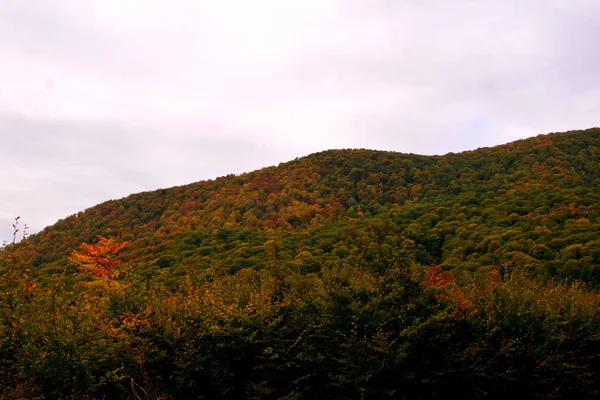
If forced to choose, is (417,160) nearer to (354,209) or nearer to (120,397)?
(354,209)

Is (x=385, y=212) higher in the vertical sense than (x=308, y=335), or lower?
higher

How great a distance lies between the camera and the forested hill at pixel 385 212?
1266 inches

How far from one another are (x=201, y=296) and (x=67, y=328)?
160 inches

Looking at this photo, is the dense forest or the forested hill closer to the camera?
the dense forest

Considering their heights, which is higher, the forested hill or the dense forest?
the forested hill

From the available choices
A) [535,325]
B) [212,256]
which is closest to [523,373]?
[535,325]

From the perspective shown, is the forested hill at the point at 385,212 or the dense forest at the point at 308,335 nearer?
the dense forest at the point at 308,335

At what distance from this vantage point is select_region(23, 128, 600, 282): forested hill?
32.2m

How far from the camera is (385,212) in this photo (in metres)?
51.5

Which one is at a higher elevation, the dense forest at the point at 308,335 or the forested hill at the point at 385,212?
the forested hill at the point at 385,212

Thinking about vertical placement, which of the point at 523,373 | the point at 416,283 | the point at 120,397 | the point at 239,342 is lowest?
the point at 523,373

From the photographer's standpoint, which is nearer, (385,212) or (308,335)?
(308,335)

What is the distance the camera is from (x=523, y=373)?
12.6 meters

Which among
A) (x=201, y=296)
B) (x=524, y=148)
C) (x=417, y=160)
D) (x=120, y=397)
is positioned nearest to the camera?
(x=120, y=397)
